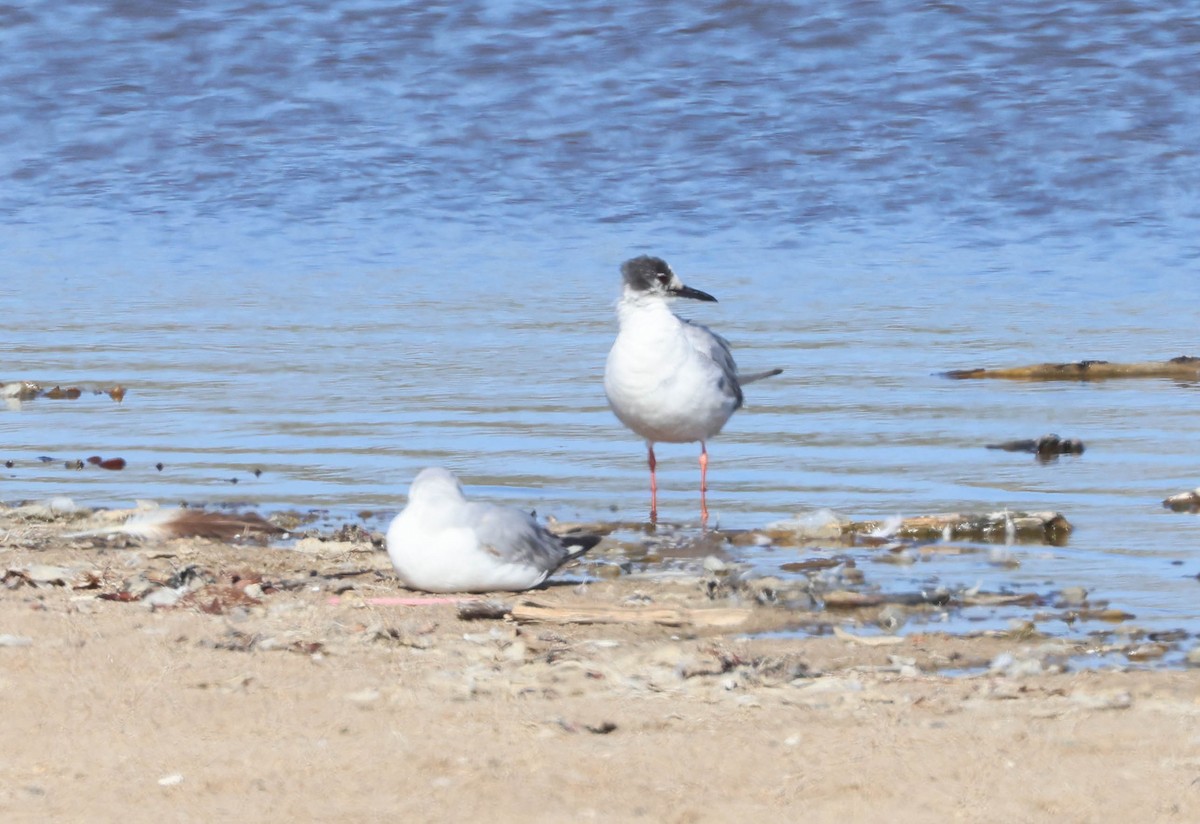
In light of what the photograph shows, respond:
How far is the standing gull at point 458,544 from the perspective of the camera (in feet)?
20.7

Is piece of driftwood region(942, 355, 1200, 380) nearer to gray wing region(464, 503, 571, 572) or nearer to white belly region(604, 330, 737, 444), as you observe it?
white belly region(604, 330, 737, 444)

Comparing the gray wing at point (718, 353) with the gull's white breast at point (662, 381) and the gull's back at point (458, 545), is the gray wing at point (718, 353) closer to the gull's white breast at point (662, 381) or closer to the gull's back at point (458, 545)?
the gull's white breast at point (662, 381)

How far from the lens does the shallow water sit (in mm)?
8445

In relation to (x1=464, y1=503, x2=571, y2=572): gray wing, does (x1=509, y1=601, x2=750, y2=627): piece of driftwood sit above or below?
below

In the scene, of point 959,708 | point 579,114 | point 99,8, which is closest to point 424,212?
point 579,114

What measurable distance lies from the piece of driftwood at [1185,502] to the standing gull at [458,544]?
7.98 ft

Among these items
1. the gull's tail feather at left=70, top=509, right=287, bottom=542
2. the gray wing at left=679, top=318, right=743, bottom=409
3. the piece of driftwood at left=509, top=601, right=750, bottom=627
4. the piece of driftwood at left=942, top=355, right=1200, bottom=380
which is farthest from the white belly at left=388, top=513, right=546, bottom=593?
the piece of driftwood at left=942, top=355, right=1200, bottom=380

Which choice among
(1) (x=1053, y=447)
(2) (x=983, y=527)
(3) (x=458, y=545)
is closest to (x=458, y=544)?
(3) (x=458, y=545)

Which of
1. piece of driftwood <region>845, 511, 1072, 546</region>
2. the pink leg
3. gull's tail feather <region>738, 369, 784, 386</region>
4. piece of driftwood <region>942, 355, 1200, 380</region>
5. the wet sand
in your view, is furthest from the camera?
piece of driftwood <region>942, 355, 1200, 380</region>

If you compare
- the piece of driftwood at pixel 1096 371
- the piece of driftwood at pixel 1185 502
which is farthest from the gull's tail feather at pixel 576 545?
the piece of driftwood at pixel 1096 371

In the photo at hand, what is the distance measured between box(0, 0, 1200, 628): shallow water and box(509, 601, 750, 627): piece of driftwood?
1026mm

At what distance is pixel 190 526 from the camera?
7.30m

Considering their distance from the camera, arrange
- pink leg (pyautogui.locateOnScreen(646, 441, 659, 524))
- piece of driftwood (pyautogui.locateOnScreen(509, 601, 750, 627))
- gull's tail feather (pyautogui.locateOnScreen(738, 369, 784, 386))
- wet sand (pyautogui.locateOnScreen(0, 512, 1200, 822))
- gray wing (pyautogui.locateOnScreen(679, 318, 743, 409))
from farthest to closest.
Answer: gull's tail feather (pyautogui.locateOnScreen(738, 369, 784, 386))
gray wing (pyautogui.locateOnScreen(679, 318, 743, 409))
pink leg (pyautogui.locateOnScreen(646, 441, 659, 524))
piece of driftwood (pyautogui.locateOnScreen(509, 601, 750, 627))
wet sand (pyautogui.locateOnScreen(0, 512, 1200, 822))

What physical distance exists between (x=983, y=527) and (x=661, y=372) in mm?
1691
